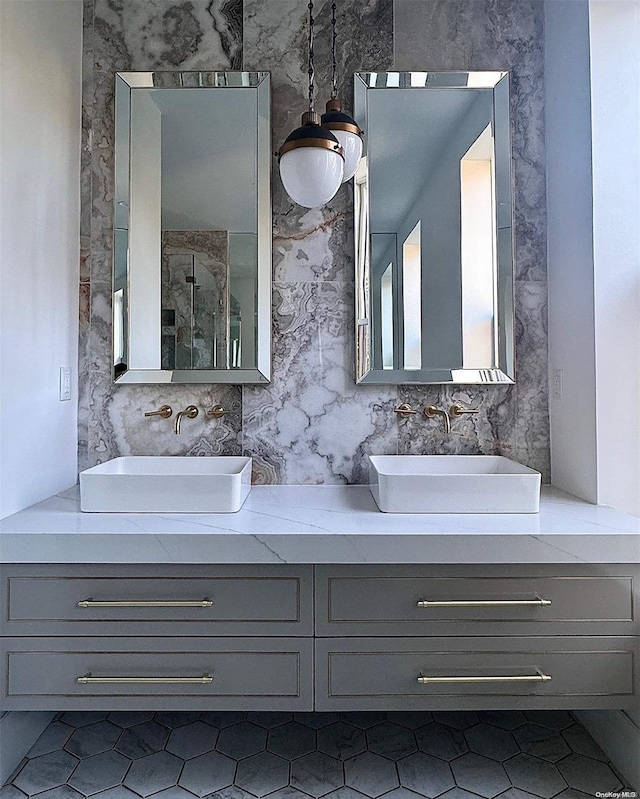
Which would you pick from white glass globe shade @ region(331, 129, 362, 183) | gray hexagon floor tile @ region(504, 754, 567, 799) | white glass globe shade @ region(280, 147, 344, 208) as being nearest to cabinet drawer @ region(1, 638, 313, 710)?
gray hexagon floor tile @ region(504, 754, 567, 799)

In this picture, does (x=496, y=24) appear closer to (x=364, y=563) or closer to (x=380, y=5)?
(x=380, y=5)

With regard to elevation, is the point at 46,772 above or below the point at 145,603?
below

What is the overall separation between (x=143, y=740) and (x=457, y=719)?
992mm

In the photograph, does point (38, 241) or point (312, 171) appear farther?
point (38, 241)

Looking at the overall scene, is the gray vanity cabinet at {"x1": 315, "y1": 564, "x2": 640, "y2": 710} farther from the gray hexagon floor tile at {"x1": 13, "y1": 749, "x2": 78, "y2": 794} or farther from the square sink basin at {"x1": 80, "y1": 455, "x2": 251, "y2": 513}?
the gray hexagon floor tile at {"x1": 13, "y1": 749, "x2": 78, "y2": 794}

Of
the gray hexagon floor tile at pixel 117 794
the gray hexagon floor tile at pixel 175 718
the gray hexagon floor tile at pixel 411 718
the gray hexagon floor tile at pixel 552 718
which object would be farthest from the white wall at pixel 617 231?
the gray hexagon floor tile at pixel 117 794

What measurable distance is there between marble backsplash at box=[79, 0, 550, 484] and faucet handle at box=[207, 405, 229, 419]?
0.02 m

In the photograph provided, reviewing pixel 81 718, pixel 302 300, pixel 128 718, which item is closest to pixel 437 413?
pixel 302 300

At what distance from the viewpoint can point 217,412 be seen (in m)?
1.97

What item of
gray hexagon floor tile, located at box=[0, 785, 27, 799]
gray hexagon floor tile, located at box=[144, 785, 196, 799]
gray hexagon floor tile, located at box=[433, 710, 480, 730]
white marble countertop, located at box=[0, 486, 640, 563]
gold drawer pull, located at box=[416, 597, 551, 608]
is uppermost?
white marble countertop, located at box=[0, 486, 640, 563]

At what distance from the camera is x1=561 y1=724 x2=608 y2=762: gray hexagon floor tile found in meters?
1.55

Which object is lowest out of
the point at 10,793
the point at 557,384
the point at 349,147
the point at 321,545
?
the point at 10,793

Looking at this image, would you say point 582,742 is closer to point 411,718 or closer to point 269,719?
point 411,718

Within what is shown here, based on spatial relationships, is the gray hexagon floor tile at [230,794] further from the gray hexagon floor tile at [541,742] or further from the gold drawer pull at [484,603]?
the gray hexagon floor tile at [541,742]
